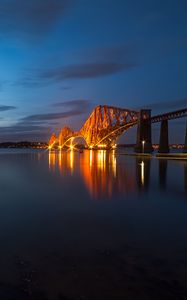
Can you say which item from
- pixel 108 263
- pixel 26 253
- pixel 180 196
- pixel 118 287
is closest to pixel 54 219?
pixel 26 253

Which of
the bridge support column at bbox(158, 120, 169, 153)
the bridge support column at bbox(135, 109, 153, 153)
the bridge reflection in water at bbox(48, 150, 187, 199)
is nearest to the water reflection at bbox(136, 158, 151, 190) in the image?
the bridge reflection in water at bbox(48, 150, 187, 199)

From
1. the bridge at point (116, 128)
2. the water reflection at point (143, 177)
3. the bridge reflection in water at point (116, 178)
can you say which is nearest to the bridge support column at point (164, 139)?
the bridge at point (116, 128)

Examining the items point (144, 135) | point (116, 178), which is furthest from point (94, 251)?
point (144, 135)

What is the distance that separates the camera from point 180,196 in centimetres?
1686

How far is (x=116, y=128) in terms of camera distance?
447 feet

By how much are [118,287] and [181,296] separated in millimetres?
1076

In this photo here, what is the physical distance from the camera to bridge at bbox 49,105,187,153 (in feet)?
265

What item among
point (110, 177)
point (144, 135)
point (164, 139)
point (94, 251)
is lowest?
point (110, 177)

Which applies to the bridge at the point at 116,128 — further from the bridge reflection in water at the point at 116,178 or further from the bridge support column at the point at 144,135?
the bridge reflection in water at the point at 116,178

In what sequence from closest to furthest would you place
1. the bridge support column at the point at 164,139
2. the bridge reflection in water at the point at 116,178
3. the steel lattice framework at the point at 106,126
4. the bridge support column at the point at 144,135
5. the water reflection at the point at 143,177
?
the bridge reflection in water at the point at 116,178
the water reflection at the point at 143,177
the bridge support column at the point at 164,139
the bridge support column at the point at 144,135
the steel lattice framework at the point at 106,126

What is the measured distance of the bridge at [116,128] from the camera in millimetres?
80750

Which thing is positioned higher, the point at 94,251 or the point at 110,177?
the point at 94,251

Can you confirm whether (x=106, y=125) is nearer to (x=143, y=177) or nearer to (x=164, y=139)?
(x=164, y=139)

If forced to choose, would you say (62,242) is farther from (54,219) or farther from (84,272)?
(54,219)
